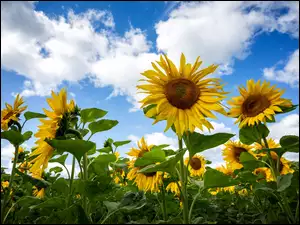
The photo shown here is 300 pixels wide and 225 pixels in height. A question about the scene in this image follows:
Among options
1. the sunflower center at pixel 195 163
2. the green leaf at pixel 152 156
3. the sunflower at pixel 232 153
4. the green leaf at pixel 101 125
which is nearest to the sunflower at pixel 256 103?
the green leaf at pixel 152 156

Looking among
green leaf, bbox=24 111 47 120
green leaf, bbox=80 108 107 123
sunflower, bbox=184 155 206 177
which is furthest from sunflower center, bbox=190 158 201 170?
green leaf, bbox=24 111 47 120

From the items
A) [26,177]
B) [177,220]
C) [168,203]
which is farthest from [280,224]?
[26,177]

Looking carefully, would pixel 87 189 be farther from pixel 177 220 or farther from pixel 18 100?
pixel 18 100

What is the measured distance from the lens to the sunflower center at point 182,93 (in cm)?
274

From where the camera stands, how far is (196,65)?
273 centimetres

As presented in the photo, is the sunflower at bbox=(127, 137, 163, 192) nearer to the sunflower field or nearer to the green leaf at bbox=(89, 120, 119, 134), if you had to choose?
the sunflower field

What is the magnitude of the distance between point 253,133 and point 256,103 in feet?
1.39

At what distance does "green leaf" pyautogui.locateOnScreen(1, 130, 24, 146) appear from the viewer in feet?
7.88

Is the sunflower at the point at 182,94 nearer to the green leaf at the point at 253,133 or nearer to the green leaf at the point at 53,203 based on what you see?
the green leaf at the point at 253,133

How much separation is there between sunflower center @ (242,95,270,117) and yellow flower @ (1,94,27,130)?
2.52 m

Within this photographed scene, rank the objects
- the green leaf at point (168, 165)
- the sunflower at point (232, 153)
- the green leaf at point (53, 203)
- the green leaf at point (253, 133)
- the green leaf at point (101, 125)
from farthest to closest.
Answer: the sunflower at point (232, 153)
the green leaf at point (253, 133)
the green leaf at point (101, 125)
the green leaf at point (53, 203)
the green leaf at point (168, 165)

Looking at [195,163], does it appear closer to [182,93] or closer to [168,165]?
[182,93]

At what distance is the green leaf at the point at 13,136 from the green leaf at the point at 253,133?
2.31m

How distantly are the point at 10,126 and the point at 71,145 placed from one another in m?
1.17
